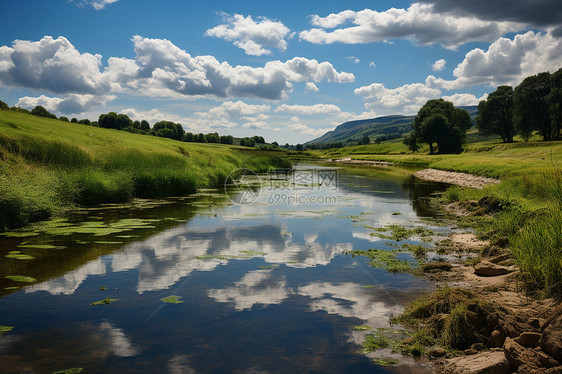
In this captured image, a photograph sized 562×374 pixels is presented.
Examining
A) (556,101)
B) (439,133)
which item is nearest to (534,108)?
(556,101)

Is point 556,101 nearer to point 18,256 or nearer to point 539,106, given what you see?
point 539,106

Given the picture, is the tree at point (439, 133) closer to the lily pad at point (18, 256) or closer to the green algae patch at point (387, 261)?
the green algae patch at point (387, 261)

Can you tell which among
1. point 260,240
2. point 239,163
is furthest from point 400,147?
point 260,240

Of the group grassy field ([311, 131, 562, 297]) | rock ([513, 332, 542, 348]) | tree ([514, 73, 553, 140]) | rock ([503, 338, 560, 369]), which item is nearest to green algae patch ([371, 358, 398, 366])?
rock ([503, 338, 560, 369])

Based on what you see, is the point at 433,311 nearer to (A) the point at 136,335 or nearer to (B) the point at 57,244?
(A) the point at 136,335

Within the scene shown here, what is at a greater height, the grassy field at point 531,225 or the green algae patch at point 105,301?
the grassy field at point 531,225

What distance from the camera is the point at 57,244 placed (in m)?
14.1

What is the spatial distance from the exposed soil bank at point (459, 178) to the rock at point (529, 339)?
30492mm

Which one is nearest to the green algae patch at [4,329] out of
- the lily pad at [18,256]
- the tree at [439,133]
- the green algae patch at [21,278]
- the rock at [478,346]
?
the green algae patch at [21,278]

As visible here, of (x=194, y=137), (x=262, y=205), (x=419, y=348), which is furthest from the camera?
(x=194, y=137)

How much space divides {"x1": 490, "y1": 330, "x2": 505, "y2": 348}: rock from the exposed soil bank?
30152mm

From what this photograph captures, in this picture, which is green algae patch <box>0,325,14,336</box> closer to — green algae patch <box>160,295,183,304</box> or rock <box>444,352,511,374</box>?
green algae patch <box>160,295,183,304</box>

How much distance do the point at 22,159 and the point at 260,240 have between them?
15526 mm

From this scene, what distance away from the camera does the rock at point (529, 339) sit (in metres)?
6.07
